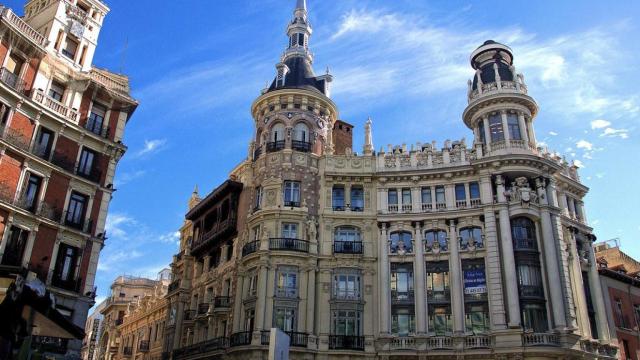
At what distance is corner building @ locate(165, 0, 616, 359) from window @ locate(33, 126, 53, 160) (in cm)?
1724

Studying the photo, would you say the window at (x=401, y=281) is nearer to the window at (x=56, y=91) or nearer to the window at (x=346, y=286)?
the window at (x=346, y=286)

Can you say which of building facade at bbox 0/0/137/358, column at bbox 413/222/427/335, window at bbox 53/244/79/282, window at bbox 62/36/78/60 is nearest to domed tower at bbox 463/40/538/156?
column at bbox 413/222/427/335

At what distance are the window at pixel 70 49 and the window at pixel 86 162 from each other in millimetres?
6435

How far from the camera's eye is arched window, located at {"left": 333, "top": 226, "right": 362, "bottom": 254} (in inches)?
1731

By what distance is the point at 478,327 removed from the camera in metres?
39.6

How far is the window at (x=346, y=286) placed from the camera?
140 feet

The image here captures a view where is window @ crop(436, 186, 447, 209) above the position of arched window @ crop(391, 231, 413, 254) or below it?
above

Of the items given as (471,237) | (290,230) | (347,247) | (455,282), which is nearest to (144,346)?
(290,230)

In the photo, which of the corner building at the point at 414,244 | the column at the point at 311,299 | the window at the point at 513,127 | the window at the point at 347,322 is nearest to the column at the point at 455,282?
the corner building at the point at 414,244

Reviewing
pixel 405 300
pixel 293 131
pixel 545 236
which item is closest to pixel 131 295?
pixel 293 131

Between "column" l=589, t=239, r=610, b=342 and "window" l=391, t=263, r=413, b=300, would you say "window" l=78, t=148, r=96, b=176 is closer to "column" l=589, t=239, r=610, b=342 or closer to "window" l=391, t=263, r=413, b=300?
"window" l=391, t=263, r=413, b=300

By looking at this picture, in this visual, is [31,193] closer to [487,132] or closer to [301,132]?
[301,132]

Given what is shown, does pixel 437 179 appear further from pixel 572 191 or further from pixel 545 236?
pixel 572 191

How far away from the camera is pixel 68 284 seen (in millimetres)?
30812
